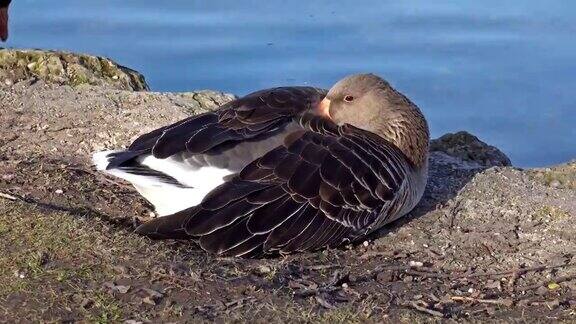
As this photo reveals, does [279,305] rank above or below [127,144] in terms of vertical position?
below

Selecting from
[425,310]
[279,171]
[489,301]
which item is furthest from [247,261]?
[489,301]

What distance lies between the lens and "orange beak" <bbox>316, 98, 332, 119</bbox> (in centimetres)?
658

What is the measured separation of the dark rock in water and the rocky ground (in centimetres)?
2

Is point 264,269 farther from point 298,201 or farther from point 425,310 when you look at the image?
point 425,310

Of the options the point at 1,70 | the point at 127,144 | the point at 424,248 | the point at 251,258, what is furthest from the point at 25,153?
the point at 424,248

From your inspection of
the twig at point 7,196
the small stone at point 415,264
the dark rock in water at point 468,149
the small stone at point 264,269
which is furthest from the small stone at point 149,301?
the dark rock in water at point 468,149

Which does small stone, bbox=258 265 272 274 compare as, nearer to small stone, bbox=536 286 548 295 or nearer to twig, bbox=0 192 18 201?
small stone, bbox=536 286 548 295

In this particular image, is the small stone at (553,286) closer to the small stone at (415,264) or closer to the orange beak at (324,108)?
the small stone at (415,264)

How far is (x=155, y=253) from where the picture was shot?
552 centimetres

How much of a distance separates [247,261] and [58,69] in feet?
12.3

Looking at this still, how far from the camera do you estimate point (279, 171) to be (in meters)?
5.96

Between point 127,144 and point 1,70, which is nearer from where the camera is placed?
point 127,144

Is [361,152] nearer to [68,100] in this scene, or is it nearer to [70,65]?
[68,100]

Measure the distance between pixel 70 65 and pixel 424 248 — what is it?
3.98 metres
